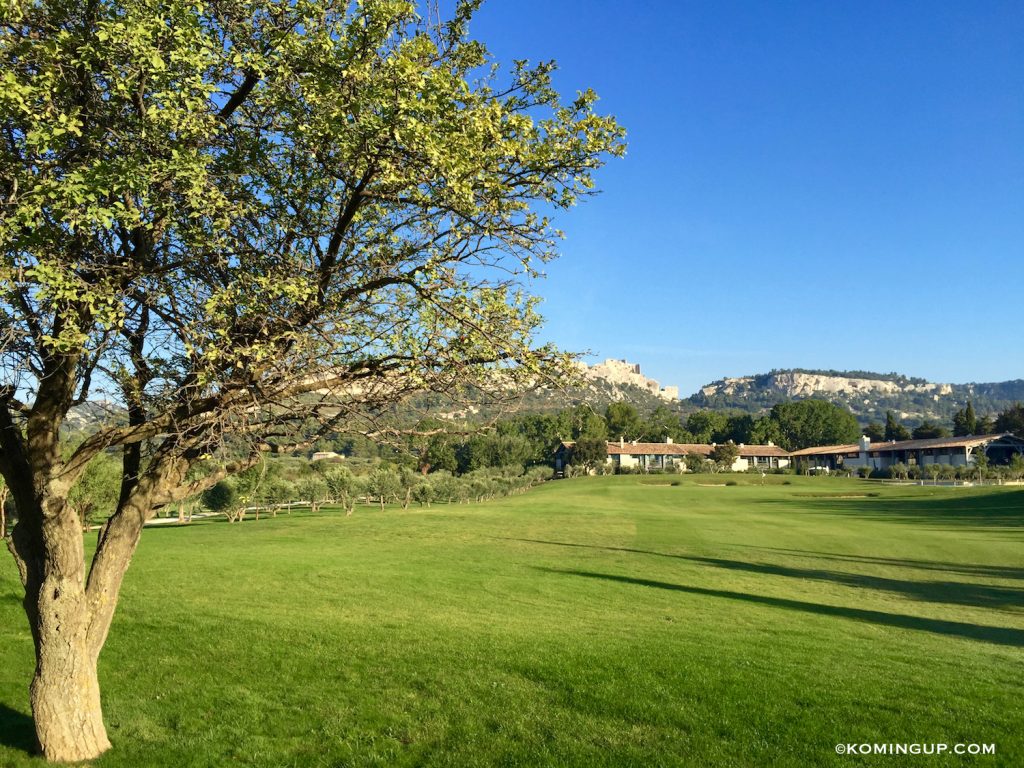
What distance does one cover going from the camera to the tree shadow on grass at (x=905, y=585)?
82.0 feet

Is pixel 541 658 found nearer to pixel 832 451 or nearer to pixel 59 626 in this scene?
pixel 59 626

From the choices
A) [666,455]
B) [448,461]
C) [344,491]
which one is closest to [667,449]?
[666,455]

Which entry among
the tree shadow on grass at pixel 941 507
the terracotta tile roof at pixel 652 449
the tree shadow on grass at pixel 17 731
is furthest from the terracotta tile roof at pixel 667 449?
the tree shadow on grass at pixel 17 731

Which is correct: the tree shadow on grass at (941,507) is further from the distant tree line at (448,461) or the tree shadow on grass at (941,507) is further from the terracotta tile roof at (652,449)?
the terracotta tile roof at (652,449)

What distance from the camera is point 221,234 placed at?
7.41 meters

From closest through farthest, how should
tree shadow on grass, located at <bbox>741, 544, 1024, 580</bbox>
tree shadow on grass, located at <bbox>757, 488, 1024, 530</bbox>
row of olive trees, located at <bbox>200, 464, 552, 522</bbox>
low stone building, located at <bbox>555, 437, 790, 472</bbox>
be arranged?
tree shadow on grass, located at <bbox>741, 544, 1024, 580</bbox>
tree shadow on grass, located at <bbox>757, 488, 1024, 530</bbox>
row of olive trees, located at <bbox>200, 464, 552, 522</bbox>
low stone building, located at <bbox>555, 437, 790, 472</bbox>

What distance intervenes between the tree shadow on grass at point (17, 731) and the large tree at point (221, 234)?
3.34ft

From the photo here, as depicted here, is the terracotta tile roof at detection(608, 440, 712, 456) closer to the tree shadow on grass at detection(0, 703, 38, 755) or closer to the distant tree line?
the distant tree line

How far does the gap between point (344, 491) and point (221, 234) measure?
61841 mm

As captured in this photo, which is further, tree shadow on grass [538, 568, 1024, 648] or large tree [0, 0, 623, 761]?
tree shadow on grass [538, 568, 1024, 648]

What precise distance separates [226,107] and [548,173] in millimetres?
3649

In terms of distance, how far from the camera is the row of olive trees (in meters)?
63.2

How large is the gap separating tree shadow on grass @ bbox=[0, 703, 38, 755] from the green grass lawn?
0.06 metres

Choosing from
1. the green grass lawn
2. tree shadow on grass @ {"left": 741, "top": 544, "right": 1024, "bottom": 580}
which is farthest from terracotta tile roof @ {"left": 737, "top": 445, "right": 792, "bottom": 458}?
the green grass lawn
